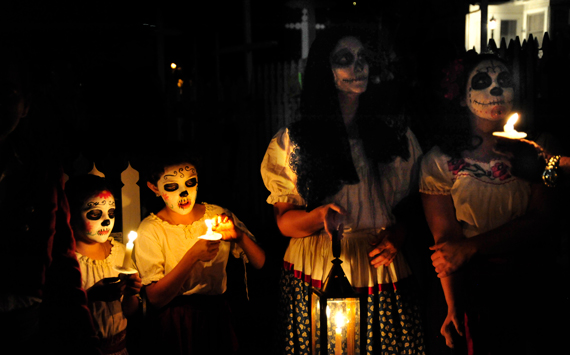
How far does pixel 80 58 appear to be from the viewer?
111 inches

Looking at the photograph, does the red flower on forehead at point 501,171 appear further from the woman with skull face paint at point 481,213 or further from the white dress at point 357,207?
the white dress at point 357,207

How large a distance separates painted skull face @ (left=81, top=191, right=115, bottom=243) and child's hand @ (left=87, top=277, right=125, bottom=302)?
0.85ft

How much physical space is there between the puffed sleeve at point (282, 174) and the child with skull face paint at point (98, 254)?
0.80 metres

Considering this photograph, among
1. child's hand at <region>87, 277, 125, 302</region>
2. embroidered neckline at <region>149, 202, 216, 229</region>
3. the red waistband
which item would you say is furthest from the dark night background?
child's hand at <region>87, 277, 125, 302</region>

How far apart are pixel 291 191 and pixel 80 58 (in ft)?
4.44

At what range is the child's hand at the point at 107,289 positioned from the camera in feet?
7.71

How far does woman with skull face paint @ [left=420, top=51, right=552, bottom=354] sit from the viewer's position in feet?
8.25

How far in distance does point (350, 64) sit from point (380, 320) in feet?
4.24

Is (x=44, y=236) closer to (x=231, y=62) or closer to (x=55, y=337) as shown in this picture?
(x=55, y=337)

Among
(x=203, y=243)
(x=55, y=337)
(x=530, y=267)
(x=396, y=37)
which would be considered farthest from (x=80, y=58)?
(x=530, y=267)

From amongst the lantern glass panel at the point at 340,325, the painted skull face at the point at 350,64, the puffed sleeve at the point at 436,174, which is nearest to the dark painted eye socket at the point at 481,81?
the puffed sleeve at the point at 436,174

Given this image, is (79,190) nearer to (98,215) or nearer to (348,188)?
(98,215)

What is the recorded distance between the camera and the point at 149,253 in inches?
106

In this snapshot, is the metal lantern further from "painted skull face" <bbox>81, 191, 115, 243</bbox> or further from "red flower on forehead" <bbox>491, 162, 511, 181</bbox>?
"painted skull face" <bbox>81, 191, 115, 243</bbox>
